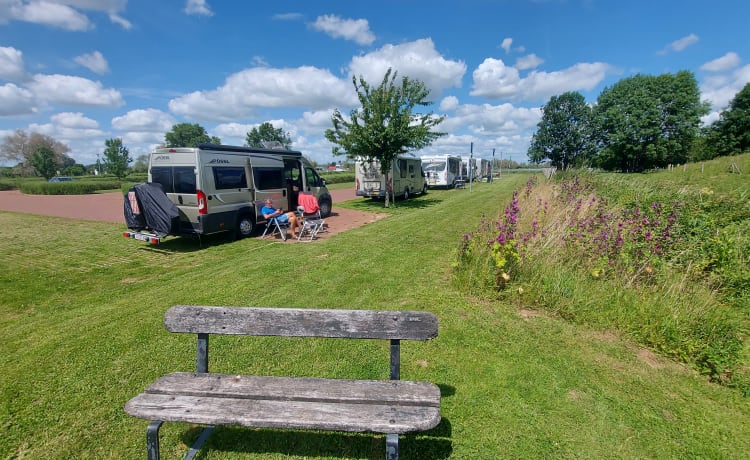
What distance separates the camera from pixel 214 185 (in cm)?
841

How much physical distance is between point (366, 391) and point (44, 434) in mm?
2295

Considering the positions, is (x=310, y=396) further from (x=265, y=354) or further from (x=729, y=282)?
(x=729, y=282)

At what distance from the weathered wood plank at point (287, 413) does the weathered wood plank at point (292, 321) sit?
1.33ft

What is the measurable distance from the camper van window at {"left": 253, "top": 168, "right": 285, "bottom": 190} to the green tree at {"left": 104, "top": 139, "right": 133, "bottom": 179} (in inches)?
1874

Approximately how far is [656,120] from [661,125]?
97 cm

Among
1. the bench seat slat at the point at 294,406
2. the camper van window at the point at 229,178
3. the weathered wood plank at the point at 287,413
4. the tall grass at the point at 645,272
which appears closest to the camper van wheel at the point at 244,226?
the camper van window at the point at 229,178

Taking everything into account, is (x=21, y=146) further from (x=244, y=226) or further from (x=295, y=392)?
(x=295, y=392)

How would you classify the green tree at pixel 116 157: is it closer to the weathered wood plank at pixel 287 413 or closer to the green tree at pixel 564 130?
the weathered wood plank at pixel 287 413

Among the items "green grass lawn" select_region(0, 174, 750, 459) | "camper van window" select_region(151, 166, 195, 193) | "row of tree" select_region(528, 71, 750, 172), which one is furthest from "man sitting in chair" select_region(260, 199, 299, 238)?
"row of tree" select_region(528, 71, 750, 172)

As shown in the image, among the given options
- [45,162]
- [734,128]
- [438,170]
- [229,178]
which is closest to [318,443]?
[229,178]

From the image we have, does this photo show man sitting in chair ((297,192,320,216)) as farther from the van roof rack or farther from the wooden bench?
the wooden bench

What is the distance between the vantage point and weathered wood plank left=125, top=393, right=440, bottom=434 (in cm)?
182

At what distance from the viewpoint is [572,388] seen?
283 cm

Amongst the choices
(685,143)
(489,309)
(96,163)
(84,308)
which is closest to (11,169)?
(96,163)
